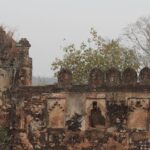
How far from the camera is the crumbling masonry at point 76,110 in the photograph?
9.23 m

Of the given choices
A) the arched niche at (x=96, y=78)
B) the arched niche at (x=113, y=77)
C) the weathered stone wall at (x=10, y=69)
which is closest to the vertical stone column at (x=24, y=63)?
the weathered stone wall at (x=10, y=69)

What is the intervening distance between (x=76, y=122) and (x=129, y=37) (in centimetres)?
1905

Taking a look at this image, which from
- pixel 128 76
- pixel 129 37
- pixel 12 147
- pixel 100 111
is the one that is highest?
pixel 129 37

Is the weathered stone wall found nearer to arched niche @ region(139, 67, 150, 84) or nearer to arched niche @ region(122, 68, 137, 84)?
arched niche @ region(122, 68, 137, 84)

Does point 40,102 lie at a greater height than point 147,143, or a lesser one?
greater

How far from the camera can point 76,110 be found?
31.7 feet

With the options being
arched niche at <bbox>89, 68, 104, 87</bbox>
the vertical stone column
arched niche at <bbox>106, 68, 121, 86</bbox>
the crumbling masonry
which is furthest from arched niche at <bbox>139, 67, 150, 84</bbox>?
the vertical stone column

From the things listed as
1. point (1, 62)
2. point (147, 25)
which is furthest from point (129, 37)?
point (1, 62)

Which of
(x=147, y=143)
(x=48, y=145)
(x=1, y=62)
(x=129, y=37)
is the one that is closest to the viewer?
(x=147, y=143)

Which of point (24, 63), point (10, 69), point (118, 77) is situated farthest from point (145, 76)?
point (10, 69)

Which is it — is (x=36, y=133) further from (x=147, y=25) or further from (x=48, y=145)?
(x=147, y=25)

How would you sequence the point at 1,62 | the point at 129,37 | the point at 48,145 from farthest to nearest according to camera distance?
the point at 129,37, the point at 1,62, the point at 48,145

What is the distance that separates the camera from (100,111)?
950 centimetres

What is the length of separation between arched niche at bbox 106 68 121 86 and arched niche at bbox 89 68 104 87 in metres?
0.12
